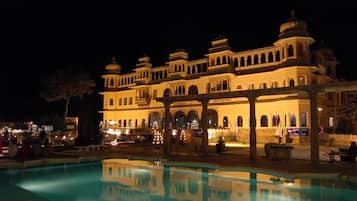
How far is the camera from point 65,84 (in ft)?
149

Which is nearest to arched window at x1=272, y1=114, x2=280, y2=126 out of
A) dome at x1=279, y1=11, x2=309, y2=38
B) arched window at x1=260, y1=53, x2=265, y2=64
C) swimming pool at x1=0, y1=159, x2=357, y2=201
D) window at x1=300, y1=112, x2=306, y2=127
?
window at x1=300, y1=112, x2=306, y2=127

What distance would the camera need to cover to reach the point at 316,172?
13812mm

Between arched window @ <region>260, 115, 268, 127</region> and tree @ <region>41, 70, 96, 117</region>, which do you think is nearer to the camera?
arched window @ <region>260, 115, 268, 127</region>

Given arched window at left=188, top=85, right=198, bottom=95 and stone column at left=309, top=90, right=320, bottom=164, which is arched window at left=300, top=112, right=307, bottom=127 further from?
stone column at left=309, top=90, right=320, bottom=164

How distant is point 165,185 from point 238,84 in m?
27.1

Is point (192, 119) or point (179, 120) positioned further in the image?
point (179, 120)

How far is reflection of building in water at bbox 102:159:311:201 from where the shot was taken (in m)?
11.8

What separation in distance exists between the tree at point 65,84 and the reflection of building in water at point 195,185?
100 feet

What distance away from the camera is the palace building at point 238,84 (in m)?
33.6

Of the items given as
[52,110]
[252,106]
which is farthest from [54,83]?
[252,106]

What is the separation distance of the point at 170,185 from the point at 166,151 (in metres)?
8.19

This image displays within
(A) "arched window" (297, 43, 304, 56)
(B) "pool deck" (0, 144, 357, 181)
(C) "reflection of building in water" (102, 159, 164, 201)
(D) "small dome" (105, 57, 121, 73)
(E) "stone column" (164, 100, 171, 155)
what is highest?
(D) "small dome" (105, 57, 121, 73)

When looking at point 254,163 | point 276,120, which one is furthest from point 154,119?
point 254,163

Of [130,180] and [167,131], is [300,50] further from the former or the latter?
[130,180]
